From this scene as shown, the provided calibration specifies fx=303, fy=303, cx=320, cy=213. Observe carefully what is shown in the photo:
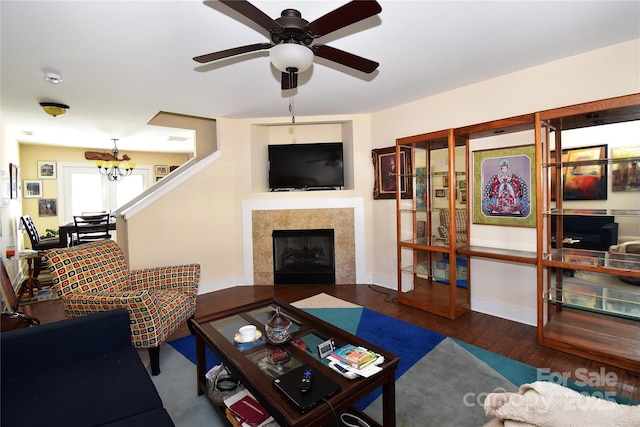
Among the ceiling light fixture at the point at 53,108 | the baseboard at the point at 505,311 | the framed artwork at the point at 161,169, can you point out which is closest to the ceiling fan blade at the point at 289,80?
the baseboard at the point at 505,311

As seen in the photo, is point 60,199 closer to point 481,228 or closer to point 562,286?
point 481,228

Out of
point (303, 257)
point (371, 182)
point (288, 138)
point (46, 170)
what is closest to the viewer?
point (371, 182)

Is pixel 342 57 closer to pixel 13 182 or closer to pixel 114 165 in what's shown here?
pixel 114 165

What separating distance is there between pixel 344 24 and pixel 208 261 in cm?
354

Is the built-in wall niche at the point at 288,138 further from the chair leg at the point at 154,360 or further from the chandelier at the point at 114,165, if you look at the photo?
the chandelier at the point at 114,165

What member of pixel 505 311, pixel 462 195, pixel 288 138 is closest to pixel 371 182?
pixel 462 195

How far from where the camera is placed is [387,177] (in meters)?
4.08

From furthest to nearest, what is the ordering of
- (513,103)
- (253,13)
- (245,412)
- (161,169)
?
(161,169)
(513,103)
(245,412)
(253,13)

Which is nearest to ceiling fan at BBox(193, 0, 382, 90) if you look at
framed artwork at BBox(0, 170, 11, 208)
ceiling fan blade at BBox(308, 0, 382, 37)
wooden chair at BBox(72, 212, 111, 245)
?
ceiling fan blade at BBox(308, 0, 382, 37)

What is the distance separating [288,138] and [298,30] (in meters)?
3.08

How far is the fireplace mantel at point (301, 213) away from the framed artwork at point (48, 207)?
4.81 metres

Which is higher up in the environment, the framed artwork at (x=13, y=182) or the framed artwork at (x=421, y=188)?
the framed artwork at (x=13, y=182)

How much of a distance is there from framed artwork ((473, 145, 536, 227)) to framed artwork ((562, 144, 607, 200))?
283 mm

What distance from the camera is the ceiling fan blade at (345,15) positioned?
1365 mm
